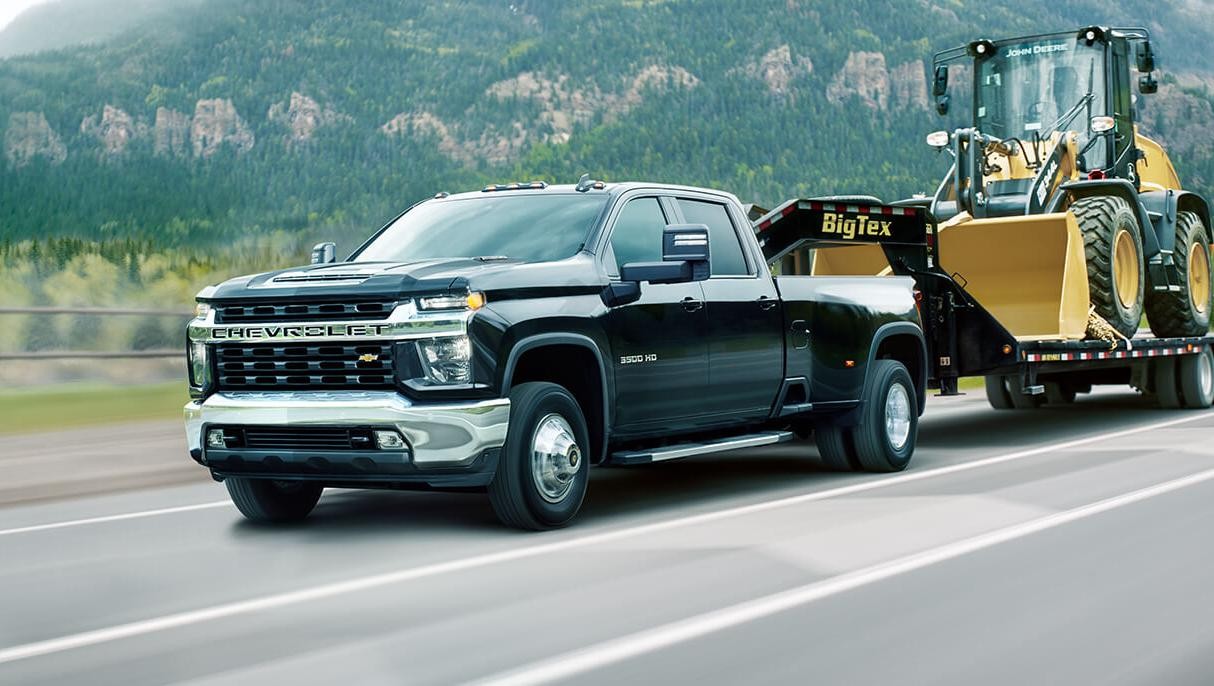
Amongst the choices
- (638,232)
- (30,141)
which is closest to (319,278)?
(638,232)

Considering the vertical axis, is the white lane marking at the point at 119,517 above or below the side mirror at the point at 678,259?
below

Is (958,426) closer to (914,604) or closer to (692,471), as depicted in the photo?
(692,471)

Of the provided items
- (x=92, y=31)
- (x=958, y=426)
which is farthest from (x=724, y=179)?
(x=958, y=426)

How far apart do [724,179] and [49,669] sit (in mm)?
115737

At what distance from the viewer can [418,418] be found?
8086 millimetres

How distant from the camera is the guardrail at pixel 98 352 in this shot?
15.5m

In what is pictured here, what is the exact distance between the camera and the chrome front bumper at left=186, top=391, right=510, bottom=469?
8.10 m

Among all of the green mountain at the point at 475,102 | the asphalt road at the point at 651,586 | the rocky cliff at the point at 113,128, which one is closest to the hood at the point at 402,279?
the asphalt road at the point at 651,586

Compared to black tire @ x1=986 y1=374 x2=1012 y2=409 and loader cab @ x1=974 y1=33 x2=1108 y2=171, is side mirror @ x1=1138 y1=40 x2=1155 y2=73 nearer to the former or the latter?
loader cab @ x1=974 y1=33 x2=1108 y2=171

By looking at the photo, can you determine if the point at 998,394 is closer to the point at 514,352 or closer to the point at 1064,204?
the point at 1064,204

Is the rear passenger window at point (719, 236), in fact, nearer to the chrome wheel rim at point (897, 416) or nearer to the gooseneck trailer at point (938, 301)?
the gooseneck trailer at point (938, 301)

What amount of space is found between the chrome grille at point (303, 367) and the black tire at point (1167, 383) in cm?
1150

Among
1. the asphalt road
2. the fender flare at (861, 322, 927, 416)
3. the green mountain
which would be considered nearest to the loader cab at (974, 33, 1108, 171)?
the fender flare at (861, 322, 927, 416)

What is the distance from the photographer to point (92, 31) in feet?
532
